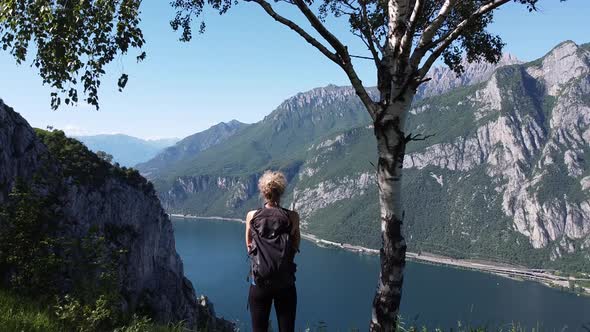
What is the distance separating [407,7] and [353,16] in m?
3.58

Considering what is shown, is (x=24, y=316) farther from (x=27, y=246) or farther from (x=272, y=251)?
(x=272, y=251)

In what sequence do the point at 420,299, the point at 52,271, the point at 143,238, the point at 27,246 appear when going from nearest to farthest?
the point at 27,246
the point at 52,271
the point at 143,238
the point at 420,299

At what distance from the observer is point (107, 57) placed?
619 centimetres

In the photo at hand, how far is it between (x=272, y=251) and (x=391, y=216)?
2052mm

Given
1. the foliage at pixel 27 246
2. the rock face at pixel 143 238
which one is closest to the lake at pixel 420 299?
the rock face at pixel 143 238

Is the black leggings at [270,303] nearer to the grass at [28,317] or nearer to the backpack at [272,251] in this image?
the backpack at [272,251]

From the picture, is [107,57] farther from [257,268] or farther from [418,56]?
[418,56]

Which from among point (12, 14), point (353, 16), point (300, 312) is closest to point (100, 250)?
point (12, 14)

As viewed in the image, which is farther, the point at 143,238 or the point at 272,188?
the point at 143,238

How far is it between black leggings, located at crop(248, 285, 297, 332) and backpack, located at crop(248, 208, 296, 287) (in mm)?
114

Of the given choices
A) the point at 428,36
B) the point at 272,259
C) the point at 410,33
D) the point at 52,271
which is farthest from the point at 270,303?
the point at 428,36

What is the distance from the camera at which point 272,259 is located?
19.6 feet

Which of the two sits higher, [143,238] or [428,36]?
[428,36]

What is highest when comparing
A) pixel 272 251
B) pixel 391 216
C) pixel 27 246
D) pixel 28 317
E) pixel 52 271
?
pixel 391 216
